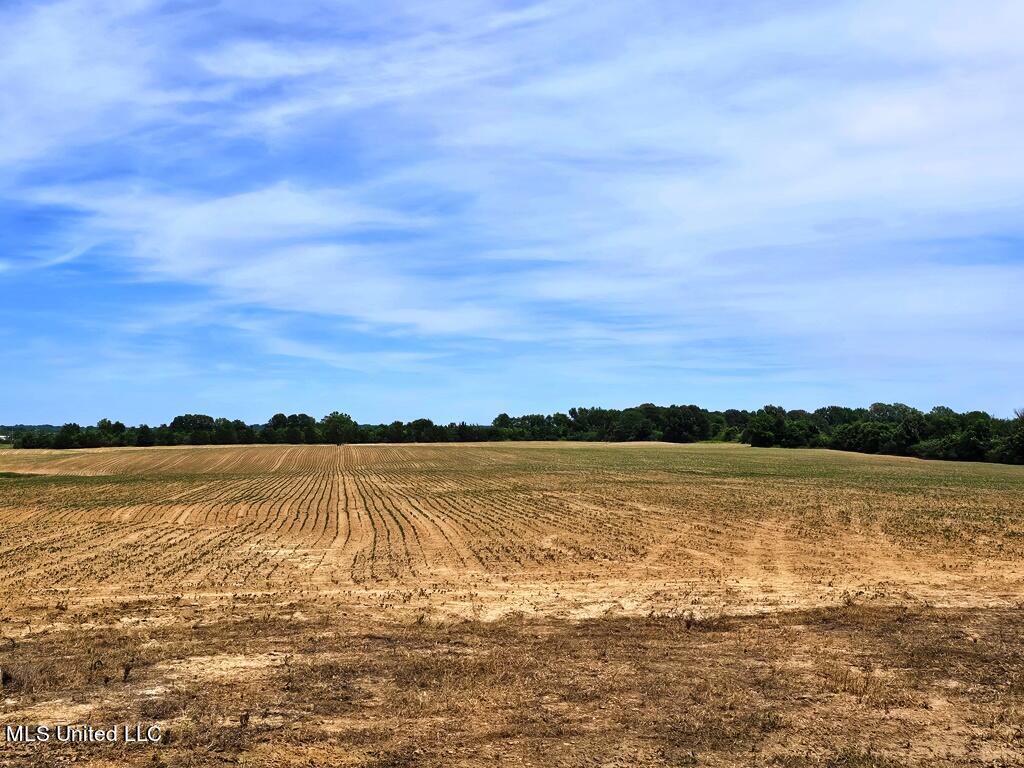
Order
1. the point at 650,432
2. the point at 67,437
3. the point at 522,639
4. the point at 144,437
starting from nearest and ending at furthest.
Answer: the point at 522,639, the point at 67,437, the point at 144,437, the point at 650,432

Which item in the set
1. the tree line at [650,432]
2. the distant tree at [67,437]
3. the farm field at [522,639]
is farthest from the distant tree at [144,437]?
the farm field at [522,639]

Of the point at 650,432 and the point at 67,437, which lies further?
the point at 650,432

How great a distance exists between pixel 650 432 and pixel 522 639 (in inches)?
6487

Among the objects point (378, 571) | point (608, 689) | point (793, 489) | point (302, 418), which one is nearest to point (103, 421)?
point (302, 418)

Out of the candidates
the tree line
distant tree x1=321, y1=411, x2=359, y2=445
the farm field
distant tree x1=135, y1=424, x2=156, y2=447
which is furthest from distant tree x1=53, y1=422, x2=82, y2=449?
the farm field

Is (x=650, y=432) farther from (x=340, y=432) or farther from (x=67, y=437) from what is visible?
(x=67, y=437)

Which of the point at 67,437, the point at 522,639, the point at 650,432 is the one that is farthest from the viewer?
the point at 650,432

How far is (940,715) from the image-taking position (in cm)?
873

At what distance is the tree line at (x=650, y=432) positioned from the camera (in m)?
104

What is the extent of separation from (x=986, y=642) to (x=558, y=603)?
691cm

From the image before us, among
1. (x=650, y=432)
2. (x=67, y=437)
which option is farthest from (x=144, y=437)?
(x=650, y=432)

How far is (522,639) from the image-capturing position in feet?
39.6

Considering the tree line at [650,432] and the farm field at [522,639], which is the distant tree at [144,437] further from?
the farm field at [522,639]

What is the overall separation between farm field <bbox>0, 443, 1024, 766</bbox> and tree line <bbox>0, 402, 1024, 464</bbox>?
85.1 metres
